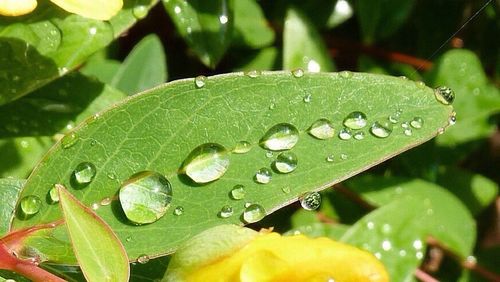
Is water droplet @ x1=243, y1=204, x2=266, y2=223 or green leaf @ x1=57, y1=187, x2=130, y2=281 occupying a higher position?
water droplet @ x1=243, y1=204, x2=266, y2=223

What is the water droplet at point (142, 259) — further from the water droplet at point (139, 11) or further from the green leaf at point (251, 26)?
the green leaf at point (251, 26)

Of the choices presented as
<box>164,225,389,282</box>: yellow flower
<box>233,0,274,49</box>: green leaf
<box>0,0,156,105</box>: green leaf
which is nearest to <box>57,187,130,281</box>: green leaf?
<box>164,225,389,282</box>: yellow flower

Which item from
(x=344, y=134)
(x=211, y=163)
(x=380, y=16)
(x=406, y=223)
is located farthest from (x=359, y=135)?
(x=380, y=16)

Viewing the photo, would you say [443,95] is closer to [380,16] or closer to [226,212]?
[226,212]

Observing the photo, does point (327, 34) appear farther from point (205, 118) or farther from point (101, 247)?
point (101, 247)

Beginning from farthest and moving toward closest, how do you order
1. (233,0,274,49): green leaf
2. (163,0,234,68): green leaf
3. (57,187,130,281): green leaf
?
1. (233,0,274,49): green leaf
2. (163,0,234,68): green leaf
3. (57,187,130,281): green leaf

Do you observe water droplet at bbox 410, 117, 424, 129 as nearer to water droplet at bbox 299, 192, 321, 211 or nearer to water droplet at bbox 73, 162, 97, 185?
water droplet at bbox 299, 192, 321, 211
